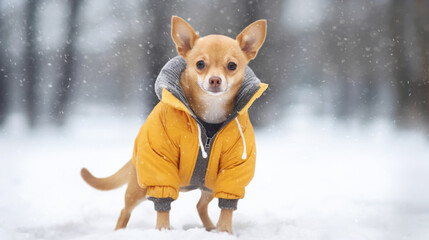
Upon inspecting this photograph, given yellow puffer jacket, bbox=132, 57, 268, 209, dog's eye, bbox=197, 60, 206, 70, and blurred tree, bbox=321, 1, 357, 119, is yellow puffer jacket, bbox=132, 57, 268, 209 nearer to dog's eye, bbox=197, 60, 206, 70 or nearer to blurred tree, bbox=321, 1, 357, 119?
dog's eye, bbox=197, 60, 206, 70

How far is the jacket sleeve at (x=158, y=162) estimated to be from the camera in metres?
1.26

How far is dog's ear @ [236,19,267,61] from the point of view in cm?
135

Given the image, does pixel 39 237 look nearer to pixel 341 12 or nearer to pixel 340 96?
pixel 340 96

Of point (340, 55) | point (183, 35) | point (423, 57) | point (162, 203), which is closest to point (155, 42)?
point (340, 55)

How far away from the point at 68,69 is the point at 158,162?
2.77m

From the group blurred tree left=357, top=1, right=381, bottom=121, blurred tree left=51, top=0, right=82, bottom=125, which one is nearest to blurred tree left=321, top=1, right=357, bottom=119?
blurred tree left=357, top=1, right=381, bottom=121

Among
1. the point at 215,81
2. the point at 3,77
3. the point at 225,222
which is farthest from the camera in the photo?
the point at 3,77

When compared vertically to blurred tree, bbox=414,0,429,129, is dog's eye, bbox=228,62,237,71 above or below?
below

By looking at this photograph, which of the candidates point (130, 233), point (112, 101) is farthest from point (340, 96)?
point (130, 233)

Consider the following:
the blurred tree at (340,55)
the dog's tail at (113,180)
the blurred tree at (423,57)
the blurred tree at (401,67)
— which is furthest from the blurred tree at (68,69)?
the blurred tree at (423,57)

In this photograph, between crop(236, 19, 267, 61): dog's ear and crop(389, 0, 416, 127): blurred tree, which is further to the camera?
crop(389, 0, 416, 127): blurred tree

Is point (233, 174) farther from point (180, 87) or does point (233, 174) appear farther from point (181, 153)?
point (180, 87)

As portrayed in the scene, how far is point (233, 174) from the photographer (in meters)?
1.30

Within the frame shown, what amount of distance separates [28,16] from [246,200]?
9.19 feet
